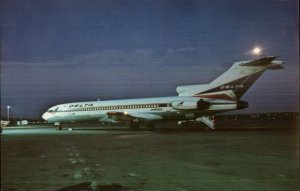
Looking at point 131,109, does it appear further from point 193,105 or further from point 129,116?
point 193,105

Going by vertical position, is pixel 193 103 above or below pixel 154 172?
above

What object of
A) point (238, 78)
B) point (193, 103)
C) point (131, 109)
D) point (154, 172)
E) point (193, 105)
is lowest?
point (154, 172)

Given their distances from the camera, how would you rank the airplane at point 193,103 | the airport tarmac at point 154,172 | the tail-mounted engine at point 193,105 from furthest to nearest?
the tail-mounted engine at point 193,105 < the airplane at point 193,103 < the airport tarmac at point 154,172

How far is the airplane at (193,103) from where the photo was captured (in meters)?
34.1

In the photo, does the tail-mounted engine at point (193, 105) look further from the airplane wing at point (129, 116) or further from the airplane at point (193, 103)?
the airplane wing at point (129, 116)

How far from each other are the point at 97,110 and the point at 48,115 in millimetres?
8368

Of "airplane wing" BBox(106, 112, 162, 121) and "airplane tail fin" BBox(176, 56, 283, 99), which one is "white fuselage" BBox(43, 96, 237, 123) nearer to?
"airplane wing" BBox(106, 112, 162, 121)

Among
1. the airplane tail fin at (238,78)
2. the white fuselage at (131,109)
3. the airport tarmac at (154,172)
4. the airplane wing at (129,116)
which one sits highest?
the airplane tail fin at (238,78)

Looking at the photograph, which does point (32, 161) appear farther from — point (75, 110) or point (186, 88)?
point (75, 110)

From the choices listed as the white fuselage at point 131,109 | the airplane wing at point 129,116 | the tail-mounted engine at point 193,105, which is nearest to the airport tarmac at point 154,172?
the tail-mounted engine at point 193,105

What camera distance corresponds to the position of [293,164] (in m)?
11.7

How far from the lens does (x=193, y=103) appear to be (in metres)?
35.1

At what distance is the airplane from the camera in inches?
1342

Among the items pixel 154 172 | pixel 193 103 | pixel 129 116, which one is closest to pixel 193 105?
pixel 193 103
